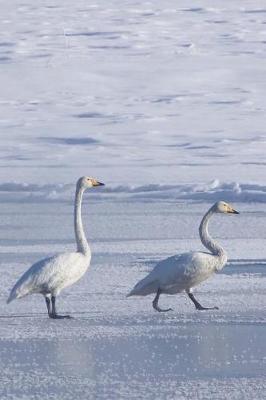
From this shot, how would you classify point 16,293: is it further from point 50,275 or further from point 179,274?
point 179,274

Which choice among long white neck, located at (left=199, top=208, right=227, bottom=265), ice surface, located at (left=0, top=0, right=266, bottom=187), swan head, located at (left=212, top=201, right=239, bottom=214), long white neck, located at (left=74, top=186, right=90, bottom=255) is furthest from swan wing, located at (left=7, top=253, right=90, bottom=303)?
ice surface, located at (left=0, top=0, right=266, bottom=187)

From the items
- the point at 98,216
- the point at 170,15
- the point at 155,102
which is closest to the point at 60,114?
the point at 155,102

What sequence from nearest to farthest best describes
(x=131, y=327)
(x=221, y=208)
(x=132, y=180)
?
1. (x=131, y=327)
2. (x=221, y=208)
3. (x=132, y=180)

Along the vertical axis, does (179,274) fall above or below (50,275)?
below

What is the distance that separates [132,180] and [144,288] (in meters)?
6.03

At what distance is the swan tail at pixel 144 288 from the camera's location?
7.89m

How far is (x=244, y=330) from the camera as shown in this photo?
7.18 m

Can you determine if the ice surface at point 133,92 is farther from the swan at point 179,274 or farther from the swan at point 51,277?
the swan at point 51,277

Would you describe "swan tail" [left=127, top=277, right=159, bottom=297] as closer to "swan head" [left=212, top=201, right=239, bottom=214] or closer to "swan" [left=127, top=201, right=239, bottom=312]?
"swan" [left=127, top=201, right=239, bottom=312]

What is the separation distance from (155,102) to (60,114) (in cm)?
181

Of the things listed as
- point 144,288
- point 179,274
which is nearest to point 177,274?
point 179,274

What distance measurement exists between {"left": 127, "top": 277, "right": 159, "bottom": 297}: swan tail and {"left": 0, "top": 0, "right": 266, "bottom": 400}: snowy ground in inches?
4.3

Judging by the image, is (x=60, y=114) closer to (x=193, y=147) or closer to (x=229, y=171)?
(x=193, y=147)

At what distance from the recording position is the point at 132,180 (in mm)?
13914
